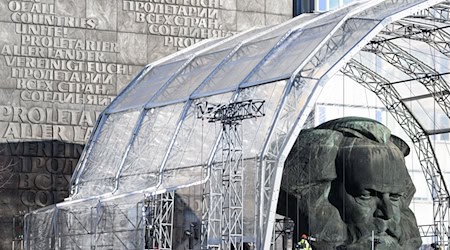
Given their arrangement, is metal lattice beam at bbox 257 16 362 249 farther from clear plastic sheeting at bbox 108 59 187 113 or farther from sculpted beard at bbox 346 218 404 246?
clear plastic sheeting at bbox 108 59 187 113

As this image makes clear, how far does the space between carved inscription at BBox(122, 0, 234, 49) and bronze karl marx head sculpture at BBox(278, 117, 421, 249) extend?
1124 centimetres

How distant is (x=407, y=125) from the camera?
70625 mm

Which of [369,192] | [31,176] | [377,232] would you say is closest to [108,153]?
[31,176]

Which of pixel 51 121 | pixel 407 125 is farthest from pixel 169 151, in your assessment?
pixel 407 125

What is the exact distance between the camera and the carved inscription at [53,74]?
67750 mm

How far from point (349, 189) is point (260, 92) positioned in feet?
27.1

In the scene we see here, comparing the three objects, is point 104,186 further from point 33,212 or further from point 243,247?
point 243,247

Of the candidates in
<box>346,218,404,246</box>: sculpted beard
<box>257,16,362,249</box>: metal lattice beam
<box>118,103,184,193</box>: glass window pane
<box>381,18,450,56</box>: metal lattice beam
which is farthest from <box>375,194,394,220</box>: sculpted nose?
<box>257,16,362,249</box>: metal lattice beam

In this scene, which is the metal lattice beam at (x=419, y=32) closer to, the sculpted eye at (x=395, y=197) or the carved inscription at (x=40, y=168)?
the sculpted eye at (x=395, y=197)

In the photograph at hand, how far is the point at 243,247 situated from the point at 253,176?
9.87ft

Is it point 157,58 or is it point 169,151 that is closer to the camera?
point 169,151

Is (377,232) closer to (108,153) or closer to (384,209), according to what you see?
(384,209)

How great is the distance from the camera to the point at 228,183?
54531 mm

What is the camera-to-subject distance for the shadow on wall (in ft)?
220
